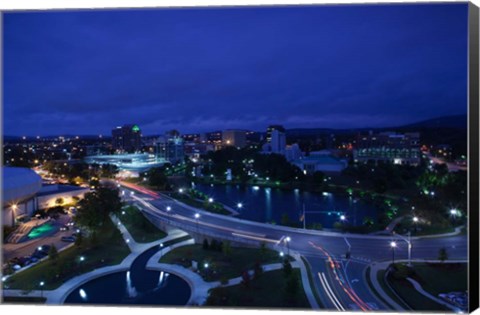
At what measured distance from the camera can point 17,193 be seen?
630 centimetres

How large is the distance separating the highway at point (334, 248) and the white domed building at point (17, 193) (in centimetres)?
240

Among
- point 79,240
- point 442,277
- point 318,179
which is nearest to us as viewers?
point 442,277

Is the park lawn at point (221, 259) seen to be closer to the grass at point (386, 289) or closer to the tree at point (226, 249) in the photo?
the tree at point (226, 249)

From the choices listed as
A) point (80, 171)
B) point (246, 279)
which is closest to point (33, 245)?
point (246, 279)

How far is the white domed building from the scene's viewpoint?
607 centimetres

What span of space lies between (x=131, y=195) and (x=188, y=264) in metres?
4.82

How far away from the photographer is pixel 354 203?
8.90 m

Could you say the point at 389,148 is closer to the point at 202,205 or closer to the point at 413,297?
the point at 202,205

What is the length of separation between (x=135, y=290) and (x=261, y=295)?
1494 mm

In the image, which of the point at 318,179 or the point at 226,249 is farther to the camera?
the point at 318,179

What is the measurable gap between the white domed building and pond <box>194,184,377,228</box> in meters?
4.21

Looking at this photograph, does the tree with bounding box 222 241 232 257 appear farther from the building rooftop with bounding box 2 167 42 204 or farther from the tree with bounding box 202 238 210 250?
the building rooftop with bounding box 2 167 42 204

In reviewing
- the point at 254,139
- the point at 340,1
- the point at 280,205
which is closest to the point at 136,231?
the point at 280,205

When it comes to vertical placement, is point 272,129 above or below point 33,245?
above
